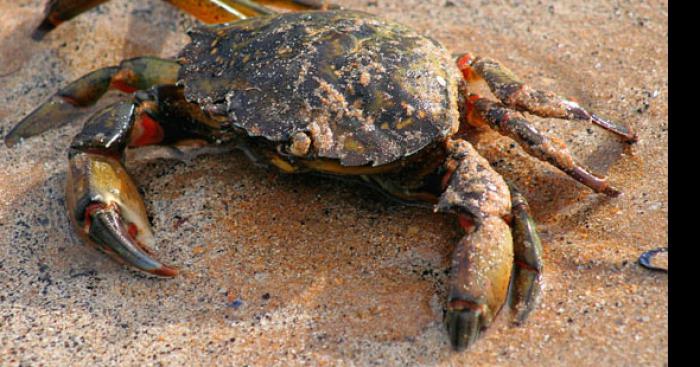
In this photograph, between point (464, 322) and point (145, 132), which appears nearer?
point (464, 322)

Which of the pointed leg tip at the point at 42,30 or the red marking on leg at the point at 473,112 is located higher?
the red marking on leg at the point at 473,112

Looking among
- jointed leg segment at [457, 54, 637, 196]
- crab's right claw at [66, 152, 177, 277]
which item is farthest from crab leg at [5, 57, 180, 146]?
jointed leg segment at [457, 54, 637, 196]

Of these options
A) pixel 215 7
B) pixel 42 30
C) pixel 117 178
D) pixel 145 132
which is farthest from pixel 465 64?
pixel 42 30

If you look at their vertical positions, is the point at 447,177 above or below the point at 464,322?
above

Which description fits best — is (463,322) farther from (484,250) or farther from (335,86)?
(335,86)

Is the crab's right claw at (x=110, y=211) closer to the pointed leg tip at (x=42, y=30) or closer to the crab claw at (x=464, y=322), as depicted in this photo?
the crab claw at (x=464, y=322)

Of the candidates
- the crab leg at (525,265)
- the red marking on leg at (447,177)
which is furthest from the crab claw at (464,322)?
the red marking on leg at (447,177)
